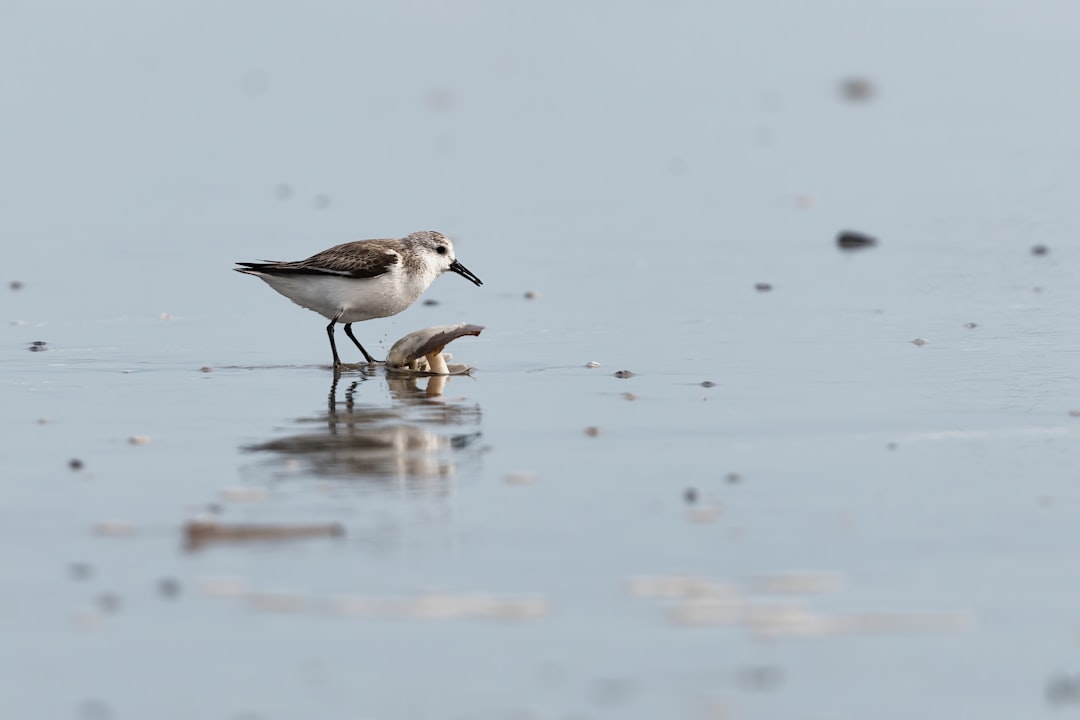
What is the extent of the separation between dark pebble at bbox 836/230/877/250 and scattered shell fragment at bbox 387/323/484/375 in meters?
5.89

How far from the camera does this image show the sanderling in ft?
39.1

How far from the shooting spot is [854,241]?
1644cm

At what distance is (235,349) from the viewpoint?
12.1m

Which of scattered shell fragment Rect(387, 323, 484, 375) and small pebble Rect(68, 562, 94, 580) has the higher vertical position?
scattered shell fragment Rect(387, 323, 484, 375)

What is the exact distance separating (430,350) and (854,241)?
246 inches

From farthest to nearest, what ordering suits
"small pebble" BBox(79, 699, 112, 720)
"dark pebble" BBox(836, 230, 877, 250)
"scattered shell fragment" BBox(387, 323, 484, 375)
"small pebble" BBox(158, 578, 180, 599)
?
1. "dark pebble" BBox(836, 230, 877, 250)
2. "scattered shell fragment" BBox(387, 323, 484, 375)
3. "small pebble" BBox(158, 578, 180, 599)
4. "small pebble" BBox(79, 699, 112, 720)

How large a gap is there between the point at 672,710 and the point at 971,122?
19816 mm

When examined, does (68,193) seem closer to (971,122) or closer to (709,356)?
(709,356)

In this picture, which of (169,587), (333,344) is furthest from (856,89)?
(169,587)

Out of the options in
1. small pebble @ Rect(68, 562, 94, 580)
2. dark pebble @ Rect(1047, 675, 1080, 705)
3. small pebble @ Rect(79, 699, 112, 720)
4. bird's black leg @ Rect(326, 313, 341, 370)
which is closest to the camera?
small pebble @ Rect(79, 699, 112, 720)

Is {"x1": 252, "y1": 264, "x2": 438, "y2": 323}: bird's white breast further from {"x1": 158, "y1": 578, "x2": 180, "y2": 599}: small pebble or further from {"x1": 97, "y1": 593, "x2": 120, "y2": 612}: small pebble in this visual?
{"x1": 97, "y1": 593, "x2": 120, "y2": 612}: small pebble

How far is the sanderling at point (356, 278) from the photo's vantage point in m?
11.9

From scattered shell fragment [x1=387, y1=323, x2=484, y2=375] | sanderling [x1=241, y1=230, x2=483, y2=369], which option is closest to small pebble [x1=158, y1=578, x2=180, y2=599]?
scattered shell fragment [x1=387, y1=323, x2=484, y2=375]

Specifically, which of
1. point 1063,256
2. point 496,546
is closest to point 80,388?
point 496,546
